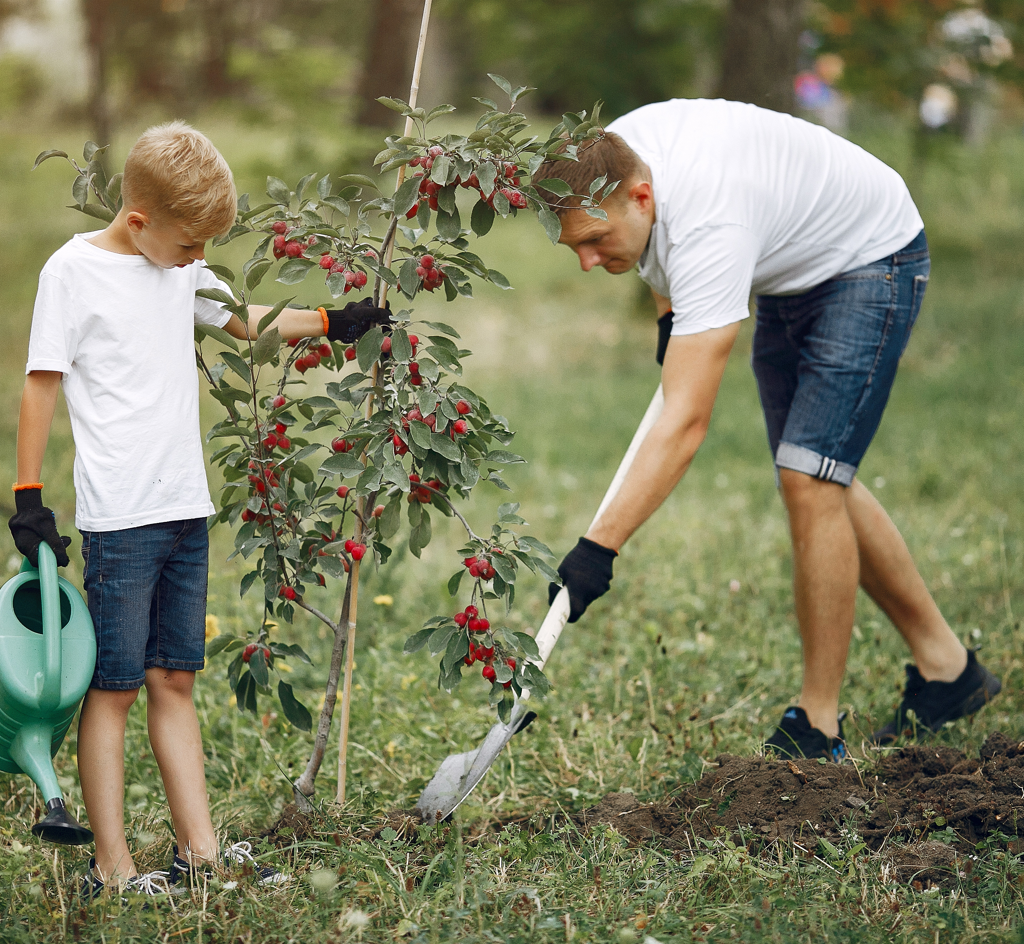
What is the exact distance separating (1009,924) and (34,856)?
6.73ft

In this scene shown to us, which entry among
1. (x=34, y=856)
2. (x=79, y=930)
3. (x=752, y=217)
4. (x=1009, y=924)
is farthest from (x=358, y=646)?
(x=1009, y=924)

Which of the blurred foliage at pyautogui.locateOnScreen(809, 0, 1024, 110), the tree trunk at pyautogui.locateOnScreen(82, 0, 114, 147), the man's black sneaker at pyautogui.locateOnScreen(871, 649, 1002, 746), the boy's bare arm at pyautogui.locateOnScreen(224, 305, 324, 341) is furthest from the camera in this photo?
the tree trunk at pyautogui.locateOnScreen(82, 0, 114, 147)

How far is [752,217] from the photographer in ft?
8.68

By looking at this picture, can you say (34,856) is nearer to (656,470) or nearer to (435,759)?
(435,759)

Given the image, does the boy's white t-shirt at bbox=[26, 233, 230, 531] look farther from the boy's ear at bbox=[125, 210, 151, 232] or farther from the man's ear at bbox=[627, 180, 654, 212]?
the man's ear at bbox=[627, 180, 654, 212]

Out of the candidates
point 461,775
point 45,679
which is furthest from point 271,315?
point 461,775

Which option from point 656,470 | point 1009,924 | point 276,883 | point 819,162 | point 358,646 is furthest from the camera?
point 358,646

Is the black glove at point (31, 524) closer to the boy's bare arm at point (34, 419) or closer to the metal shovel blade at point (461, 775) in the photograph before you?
the boy's bare arm at point (34, 419)

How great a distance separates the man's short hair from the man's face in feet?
0.09

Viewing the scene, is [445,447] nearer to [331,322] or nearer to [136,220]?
[331,322]

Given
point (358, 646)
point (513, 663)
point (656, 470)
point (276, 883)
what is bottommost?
point (358, 646)

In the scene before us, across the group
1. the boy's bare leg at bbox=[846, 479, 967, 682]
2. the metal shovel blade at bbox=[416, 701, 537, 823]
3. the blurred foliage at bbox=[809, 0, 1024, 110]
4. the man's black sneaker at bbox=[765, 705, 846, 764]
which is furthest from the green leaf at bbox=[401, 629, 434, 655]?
the blurred foliage at bbox=[809, 0, 1024, 110]

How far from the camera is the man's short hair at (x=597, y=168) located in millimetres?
2473

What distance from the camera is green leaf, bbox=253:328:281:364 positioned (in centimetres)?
217
